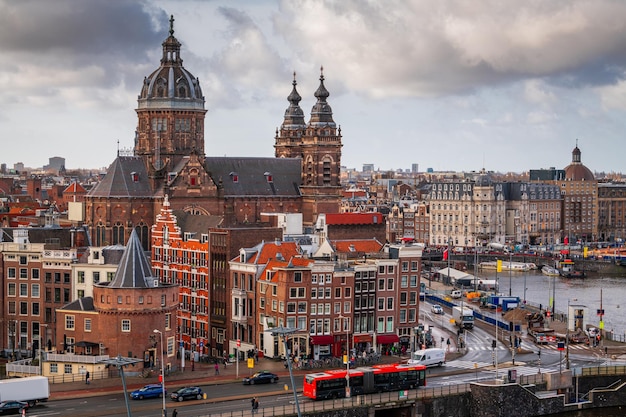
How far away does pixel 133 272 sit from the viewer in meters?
98.1

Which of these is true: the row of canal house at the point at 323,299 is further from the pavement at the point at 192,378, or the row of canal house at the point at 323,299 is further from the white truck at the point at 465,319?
the white truck at the point at 465,319

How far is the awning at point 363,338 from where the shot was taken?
10491 centimetres

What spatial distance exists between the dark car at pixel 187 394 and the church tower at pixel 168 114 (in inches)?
2377

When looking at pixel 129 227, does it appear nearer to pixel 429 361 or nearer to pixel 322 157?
pixel 322 157

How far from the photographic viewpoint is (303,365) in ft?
321

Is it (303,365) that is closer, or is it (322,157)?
(303,365)

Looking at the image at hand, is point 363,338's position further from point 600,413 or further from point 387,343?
point 600,413

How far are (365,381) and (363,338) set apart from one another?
17.3 meters

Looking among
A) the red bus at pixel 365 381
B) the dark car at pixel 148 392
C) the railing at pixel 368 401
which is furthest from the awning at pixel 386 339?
the dark car at pixel 148 392

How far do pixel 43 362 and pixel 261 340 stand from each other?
18542mm

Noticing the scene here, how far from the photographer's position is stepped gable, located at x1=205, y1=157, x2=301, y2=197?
14638 cm

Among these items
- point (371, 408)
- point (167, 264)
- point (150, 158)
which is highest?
point (150, 158)

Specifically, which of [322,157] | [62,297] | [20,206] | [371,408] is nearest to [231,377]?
[371,408]

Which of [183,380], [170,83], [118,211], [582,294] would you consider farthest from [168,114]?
[582,294]
